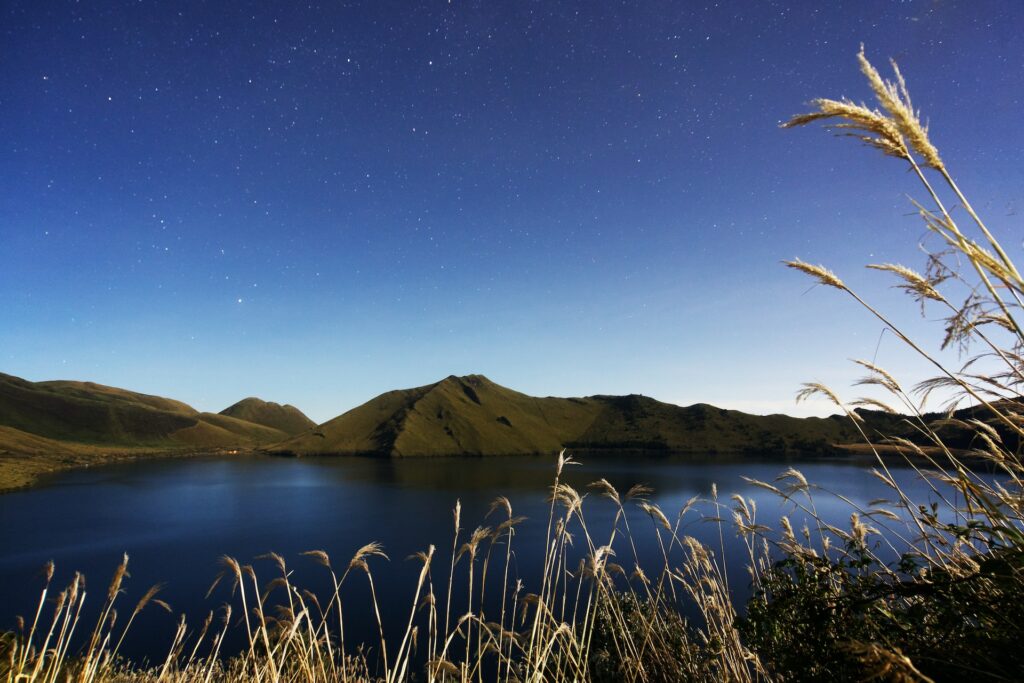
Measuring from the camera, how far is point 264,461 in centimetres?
16812

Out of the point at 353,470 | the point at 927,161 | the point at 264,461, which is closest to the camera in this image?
the point at 927,161

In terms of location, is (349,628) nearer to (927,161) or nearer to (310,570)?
(310,570)

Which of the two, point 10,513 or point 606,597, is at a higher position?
point 606,597

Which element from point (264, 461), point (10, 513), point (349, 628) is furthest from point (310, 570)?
point (264, 461)

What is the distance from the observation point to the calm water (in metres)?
38.4

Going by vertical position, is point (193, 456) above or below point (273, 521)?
above

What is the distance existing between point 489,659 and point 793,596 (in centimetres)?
2725

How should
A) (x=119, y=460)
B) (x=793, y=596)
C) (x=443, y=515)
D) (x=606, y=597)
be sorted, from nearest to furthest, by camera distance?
(x=793, y=596)
(x=606, y=597)
(x=443, y=515)
(x=119, y=460)

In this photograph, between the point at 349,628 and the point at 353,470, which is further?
the point at 353,470

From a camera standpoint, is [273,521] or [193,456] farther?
[193,456]

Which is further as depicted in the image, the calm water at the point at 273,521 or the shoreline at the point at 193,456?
the shoreline at the point at 193,456

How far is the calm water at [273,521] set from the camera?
38.4m

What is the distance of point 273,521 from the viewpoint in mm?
69125

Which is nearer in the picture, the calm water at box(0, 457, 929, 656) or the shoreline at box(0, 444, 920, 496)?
the calm water at box(0, 457, 929, 656)
